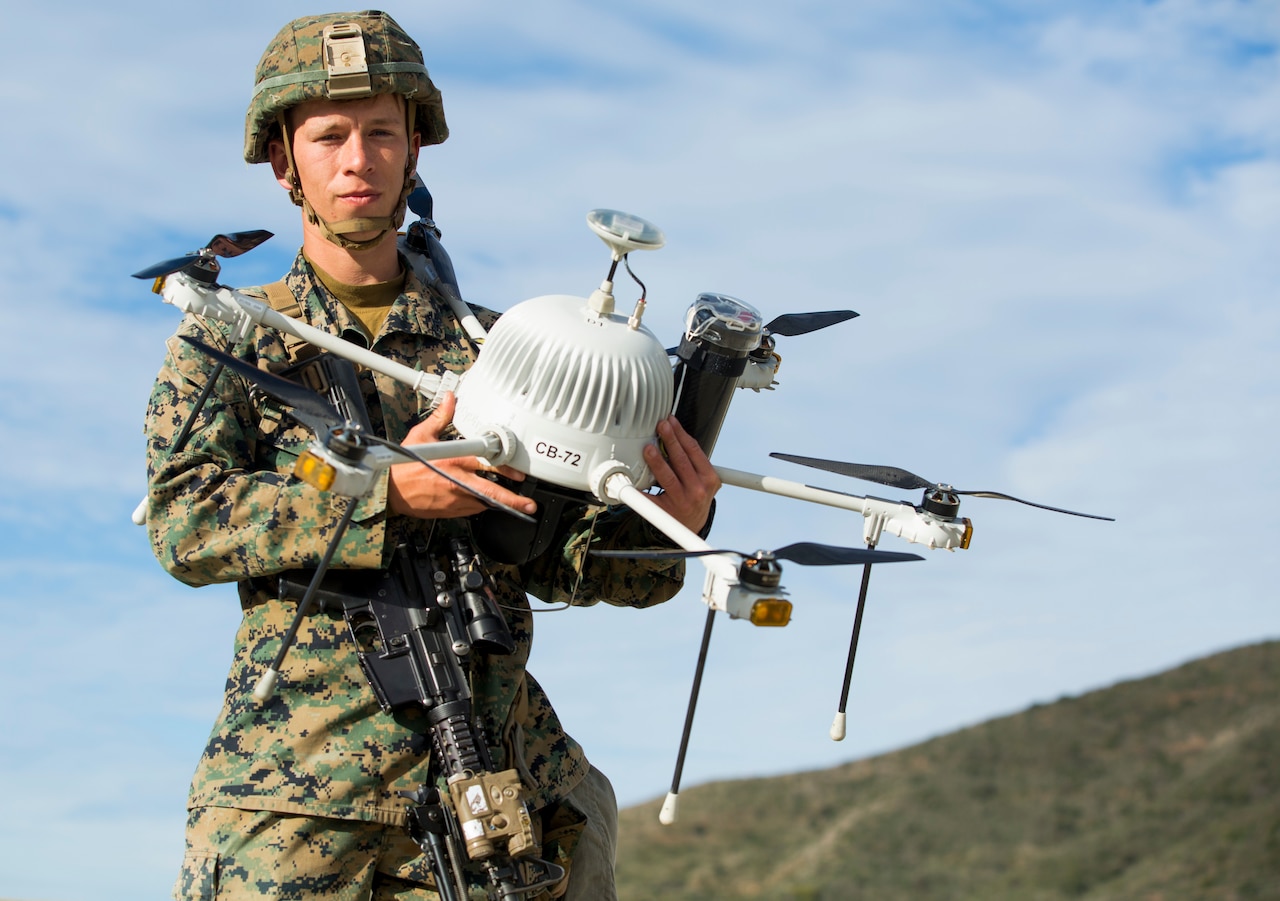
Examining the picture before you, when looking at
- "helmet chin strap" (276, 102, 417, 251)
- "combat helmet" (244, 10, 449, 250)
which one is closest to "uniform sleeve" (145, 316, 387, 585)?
"helmet chin strap" (276, 102, 417, 251)

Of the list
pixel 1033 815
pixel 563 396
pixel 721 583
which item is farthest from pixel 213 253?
pixel 1033 815

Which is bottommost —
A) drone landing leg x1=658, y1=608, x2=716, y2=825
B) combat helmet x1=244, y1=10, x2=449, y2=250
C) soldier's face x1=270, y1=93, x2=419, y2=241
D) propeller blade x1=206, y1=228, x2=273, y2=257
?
drone landing leg x1=658, y1=608, x2=716, y2=825

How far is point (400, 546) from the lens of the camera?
5293 millimetres

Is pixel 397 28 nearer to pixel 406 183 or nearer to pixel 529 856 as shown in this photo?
pixel 406 183

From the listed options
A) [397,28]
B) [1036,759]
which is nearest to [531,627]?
[397,28]

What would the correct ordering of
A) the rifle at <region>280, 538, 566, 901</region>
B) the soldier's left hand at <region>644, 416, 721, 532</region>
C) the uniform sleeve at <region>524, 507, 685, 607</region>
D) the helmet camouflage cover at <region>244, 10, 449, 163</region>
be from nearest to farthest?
the rifle at <region>280, 538, 566, 901</region>, the soldier's left hand at <region>644, 416, 721, 532</region>, the helmet camouflage cover at <region>244, 10, 449, 163</region>, the uniform sleeve at <region>524, 507, 685, 607</region>

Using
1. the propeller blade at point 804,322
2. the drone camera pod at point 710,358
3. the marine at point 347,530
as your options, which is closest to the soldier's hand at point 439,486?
the marine at point 347,530

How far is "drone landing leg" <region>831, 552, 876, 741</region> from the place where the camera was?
5262 mm

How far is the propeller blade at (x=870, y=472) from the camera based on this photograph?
5.32 m

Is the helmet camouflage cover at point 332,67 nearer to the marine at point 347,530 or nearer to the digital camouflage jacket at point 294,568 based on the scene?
the marine at point 347,530

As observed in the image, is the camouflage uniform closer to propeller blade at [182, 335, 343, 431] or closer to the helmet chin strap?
the helmet chin strap

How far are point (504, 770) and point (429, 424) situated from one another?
132 cm

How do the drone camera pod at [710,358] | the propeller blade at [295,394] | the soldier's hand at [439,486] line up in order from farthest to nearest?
1. the drone camera pod at [710,358]
2. the soldier's hand at [439,486]
3. the propeller blade at [295,394]

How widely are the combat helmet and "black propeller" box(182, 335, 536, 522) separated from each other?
3.52 ft
